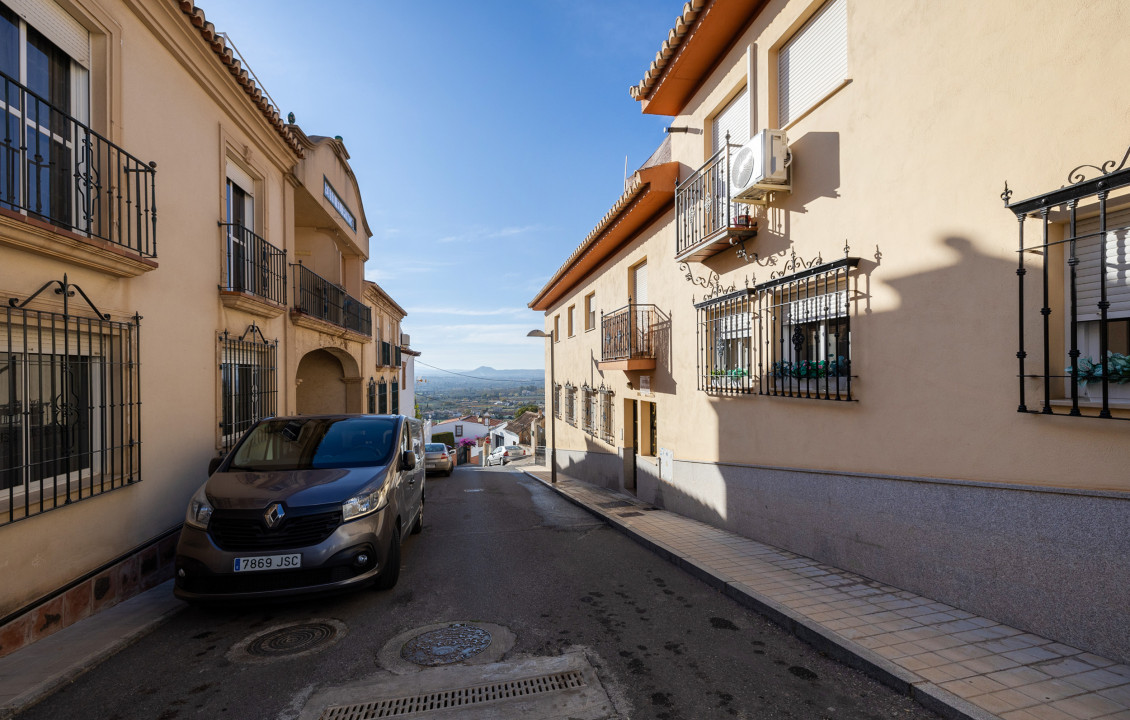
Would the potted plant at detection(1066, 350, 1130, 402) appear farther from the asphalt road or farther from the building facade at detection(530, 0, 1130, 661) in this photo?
the asphalt road

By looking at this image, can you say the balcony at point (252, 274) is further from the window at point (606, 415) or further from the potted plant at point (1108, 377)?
the potted plant at point (1108, 377)

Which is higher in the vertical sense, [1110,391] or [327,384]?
[1110,391]

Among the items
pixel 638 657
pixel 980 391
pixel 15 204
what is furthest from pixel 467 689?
pixel 15 204

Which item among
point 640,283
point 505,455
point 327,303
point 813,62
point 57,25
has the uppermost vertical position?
point 813,62

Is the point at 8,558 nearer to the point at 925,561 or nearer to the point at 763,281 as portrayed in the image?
the point at 925,561

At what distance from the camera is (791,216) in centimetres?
615

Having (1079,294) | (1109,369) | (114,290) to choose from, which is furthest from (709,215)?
(114,290)

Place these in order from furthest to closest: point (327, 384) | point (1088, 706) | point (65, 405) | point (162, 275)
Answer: point (327, 384) → point (162, 275) → point (65, 405) → point (1088, 706)

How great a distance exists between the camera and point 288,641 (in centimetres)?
395

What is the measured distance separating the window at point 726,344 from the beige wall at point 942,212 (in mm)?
683

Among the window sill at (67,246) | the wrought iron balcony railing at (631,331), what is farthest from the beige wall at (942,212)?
the window sill at (67,246)

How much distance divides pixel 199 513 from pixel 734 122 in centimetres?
796

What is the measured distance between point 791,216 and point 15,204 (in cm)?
711

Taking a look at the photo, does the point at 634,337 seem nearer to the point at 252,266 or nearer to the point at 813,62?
the point at 813,62
